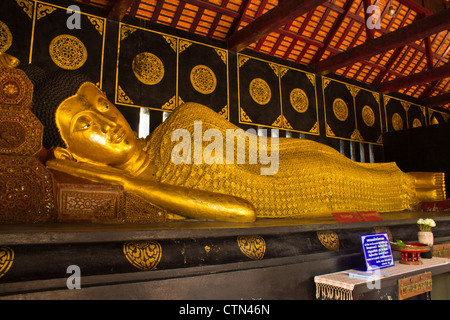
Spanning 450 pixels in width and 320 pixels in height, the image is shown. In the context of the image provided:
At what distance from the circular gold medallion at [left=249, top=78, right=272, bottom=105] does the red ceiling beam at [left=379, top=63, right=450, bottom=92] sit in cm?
314

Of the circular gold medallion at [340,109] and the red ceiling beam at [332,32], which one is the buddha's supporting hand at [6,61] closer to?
the red ceiling beam at [332,32]

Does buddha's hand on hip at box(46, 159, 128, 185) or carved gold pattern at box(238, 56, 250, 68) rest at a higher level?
carved gold pattern at box(238, 56, 250, 68)

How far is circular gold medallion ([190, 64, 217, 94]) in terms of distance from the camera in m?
4.57

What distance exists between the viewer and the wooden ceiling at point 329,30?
4320 mm

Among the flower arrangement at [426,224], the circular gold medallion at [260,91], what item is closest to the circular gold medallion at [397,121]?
the circular gold medallion at [260,91]

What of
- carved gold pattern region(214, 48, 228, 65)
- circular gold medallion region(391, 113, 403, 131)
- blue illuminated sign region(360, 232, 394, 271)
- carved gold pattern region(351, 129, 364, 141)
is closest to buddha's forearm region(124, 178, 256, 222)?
blue illuminated sign region(360, 232, 394, 271)

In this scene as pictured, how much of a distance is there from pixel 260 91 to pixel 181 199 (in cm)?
381

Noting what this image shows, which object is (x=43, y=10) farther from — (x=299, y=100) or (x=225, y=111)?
(x=299, y=100)

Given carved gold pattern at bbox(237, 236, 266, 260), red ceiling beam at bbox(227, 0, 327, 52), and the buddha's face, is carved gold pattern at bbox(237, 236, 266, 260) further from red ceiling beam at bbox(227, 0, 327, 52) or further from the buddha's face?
red ceiling beam at bbox(227, 0, 327, 52)

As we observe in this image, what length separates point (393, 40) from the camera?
482 cm

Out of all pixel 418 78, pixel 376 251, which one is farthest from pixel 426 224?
pixel 418 78

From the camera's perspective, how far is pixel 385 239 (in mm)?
1490

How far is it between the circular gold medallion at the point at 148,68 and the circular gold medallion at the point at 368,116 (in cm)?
437

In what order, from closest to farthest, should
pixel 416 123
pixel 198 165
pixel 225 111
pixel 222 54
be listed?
pixel 198 165
pixel 225 111
pixel 222 54
pixel 416 123
